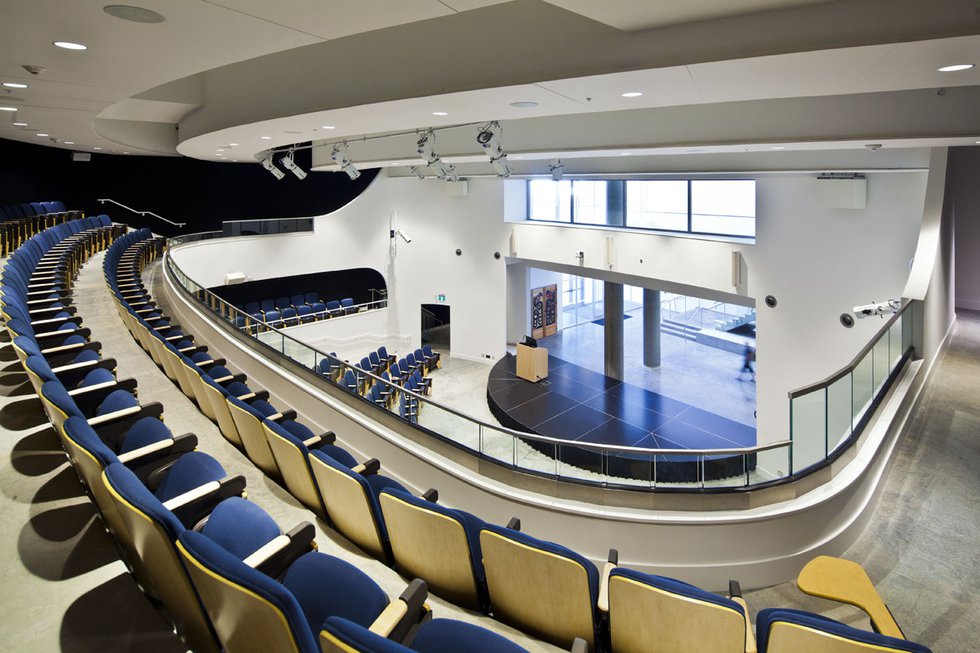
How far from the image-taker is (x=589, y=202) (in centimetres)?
1381

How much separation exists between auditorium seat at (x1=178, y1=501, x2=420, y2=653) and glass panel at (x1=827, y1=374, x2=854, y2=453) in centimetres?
454

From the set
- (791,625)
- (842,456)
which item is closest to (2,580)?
(791,625)

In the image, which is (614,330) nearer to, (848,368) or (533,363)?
(533,363)

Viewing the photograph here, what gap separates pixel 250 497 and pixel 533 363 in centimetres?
1023

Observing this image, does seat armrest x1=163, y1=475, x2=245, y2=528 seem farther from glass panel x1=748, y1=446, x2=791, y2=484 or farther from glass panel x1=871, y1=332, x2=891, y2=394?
glass panel x1=871, y1=332, x2=891, y2=394

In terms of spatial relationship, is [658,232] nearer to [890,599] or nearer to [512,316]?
[512,316]

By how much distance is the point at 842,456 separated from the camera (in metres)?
5.45

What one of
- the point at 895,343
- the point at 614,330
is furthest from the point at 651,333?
the point at 895,343

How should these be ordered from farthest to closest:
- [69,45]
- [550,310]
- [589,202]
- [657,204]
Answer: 1. [550,310]
2. [589,202]
3. [657,204]
4. [69,45]

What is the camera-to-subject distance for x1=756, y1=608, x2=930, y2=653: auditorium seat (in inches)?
80.1

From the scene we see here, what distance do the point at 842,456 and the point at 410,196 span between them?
13935mm

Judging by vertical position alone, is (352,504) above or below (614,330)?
above

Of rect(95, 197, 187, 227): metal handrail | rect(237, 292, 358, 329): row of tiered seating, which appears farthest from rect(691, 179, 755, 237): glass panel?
rect(95, 197, 187, 227): metal handrail

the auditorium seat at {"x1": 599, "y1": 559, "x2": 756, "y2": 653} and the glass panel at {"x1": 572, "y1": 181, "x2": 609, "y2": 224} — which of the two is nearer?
the auditorium seat at {"x1": 599, "y1": 559, "x2": 756, "y2": 653}
